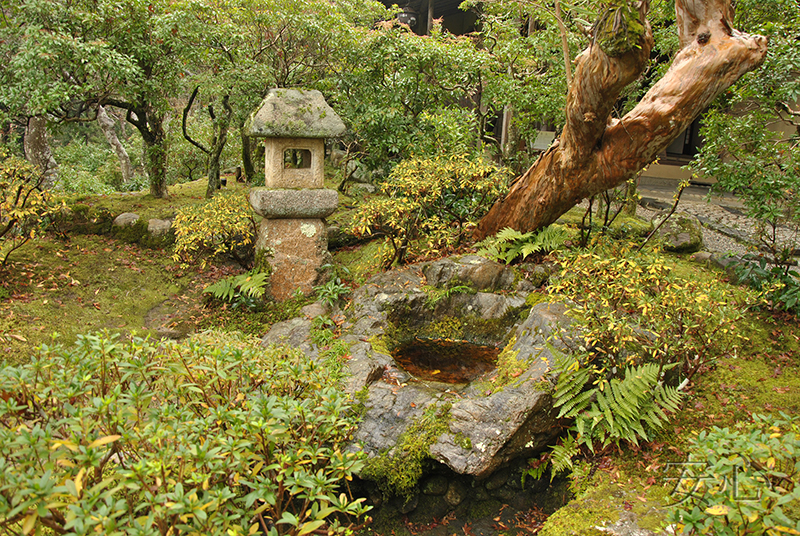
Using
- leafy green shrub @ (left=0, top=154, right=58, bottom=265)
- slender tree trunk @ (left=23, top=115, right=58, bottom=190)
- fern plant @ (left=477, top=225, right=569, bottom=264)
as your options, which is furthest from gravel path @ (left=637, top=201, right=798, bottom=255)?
slender tree trunk @ (left=23, top=115, right=58, bottom=190)

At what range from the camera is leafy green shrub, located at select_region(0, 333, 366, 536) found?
77.3 inches

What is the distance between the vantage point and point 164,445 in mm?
2410

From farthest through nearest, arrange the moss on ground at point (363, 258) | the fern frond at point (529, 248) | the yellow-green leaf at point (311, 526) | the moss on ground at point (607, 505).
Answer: the moss on ground at point (363, 258) < the fern frond at point (529, 248) < the moss on ground at point (607, 505) < the yellow-green leaf at point (311, 526)

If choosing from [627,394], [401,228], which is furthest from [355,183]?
[627,394]

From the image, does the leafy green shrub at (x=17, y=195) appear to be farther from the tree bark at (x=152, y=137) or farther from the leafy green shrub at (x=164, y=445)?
the leafy green shrub at (x=164, y=445)

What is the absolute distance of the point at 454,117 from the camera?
849 centimetres

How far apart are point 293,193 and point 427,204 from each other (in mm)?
1932

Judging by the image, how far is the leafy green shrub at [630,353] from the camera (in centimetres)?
428

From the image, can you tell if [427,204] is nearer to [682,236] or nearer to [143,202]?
[682,236]

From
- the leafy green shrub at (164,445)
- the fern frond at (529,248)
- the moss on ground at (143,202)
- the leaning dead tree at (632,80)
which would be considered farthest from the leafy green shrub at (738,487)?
the moss on ground at (143,202)

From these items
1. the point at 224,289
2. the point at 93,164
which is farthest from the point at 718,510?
the point at 93,164

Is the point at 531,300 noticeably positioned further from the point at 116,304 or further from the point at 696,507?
the point at 116,304

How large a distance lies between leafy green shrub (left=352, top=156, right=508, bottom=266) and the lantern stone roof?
3.97 feet

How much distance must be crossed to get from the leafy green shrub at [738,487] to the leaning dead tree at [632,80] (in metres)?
3.58
